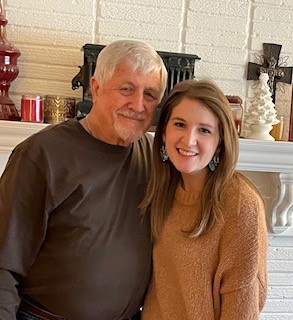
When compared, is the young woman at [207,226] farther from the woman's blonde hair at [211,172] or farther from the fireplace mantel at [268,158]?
the fireplace mantel at [268,158]

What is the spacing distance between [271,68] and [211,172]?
1.02 metres

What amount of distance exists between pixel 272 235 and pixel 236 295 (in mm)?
1111

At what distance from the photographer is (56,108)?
81.0 inches

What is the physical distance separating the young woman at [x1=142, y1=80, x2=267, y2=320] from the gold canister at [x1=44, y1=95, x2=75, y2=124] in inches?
26.7

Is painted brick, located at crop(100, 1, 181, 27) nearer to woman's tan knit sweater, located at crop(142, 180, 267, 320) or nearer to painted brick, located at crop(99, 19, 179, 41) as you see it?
painted brick, located at crop(99, 19, 179, 41)

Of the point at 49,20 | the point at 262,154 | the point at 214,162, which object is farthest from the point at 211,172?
the point at 49,20

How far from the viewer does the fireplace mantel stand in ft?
6.54

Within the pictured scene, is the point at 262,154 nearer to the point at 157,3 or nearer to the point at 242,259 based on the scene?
the point at 157,3

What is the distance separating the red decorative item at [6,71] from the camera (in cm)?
200

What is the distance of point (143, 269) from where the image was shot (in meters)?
1.51

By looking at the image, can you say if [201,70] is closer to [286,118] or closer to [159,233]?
[286,118]

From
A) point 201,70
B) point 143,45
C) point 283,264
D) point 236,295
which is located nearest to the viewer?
point 236,295

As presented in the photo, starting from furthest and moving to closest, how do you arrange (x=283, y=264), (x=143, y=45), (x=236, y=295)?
(x=283, y=264) → (x=143, y=45) → (x=236, y=295)

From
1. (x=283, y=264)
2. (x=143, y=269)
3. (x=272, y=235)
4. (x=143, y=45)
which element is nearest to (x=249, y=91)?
(x=272, y=235)
